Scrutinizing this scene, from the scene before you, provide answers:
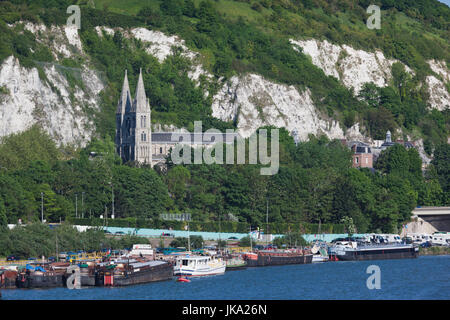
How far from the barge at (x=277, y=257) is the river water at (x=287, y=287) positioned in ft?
5.37

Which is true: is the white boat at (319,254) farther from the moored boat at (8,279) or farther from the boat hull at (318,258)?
the moored boat at (8,279)

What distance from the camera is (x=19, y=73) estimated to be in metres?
160

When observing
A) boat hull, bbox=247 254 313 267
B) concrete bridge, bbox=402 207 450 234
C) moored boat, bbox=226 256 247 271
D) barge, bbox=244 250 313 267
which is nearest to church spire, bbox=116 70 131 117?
concrete bridge, bbox=402 207 450 234

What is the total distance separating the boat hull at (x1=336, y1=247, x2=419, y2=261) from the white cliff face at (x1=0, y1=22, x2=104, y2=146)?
61199mm

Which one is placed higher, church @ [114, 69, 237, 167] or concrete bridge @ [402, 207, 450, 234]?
church @ [114, 69, 237, 167]

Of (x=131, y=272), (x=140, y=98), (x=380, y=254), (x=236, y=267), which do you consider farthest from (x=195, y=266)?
(x=140, y=98)

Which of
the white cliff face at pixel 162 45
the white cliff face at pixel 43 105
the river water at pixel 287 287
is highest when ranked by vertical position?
the white cliff face at pixel 162 45

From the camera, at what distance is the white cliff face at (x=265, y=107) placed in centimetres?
18712

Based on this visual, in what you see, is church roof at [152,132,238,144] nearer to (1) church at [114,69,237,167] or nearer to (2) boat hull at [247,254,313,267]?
(1) church at [114,69,237,167]

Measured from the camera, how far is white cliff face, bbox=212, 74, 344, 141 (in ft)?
614

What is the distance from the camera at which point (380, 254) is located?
121 meters

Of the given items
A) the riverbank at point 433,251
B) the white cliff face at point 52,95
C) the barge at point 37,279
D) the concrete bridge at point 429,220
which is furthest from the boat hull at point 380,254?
the white cliff face at point 52,95
